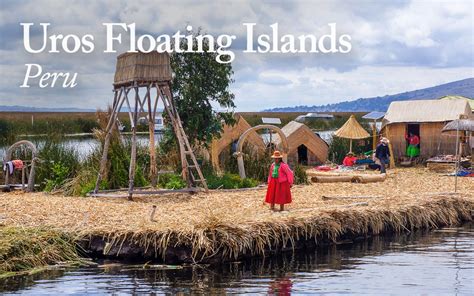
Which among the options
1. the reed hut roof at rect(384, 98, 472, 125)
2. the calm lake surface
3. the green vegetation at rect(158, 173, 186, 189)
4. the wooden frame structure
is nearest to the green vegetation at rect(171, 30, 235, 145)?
the green vegetation at rect(158, 173, 186, 189)

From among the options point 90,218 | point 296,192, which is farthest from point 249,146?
point 90,218

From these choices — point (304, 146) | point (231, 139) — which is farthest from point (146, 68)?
point (304, 146)

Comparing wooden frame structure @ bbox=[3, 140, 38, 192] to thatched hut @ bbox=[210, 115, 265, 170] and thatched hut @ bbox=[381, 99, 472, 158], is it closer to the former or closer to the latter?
thatched hut @ bbox=[210, 115, 265, 170]

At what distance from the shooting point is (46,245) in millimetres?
12367

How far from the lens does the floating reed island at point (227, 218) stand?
12.4 metres

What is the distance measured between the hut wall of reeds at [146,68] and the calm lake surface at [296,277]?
17.1ft

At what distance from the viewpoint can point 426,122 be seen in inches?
1104

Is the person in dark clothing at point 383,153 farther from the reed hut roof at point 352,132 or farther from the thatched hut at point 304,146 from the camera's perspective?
the reed hut roof at point 352,132

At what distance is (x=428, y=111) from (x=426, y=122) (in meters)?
0.49

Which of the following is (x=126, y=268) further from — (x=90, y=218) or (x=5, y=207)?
(x=5, y=207)

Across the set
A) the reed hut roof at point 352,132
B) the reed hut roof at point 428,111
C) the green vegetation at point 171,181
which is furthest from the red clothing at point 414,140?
the green vegetation at point 171,181

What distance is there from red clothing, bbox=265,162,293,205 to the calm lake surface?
1.19 metres

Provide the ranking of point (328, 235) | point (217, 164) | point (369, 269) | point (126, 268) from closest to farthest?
point (126, 268) < point (369, 269) < point (328, 235) < point (217, 164)

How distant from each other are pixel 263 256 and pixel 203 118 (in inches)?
283
